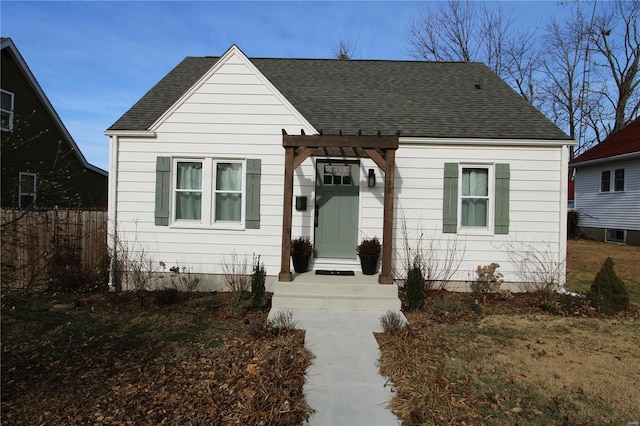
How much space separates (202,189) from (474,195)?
5.74 meters

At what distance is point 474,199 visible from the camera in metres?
8.21

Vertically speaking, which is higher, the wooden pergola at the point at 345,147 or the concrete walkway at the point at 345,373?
the wooden pergola at the point at 345,147

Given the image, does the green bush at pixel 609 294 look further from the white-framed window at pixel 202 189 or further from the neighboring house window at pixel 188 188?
the neighboring house window at pixel 188 188

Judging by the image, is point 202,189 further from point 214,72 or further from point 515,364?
point 515,364

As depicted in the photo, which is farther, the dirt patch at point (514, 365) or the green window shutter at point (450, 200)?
the green window shutter at point (450, 200)

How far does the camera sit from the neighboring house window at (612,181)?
58.7ft

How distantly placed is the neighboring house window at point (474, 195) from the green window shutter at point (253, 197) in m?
→ 4.33

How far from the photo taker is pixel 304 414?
11.2 ft

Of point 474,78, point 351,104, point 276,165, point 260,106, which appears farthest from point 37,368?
point 474,78

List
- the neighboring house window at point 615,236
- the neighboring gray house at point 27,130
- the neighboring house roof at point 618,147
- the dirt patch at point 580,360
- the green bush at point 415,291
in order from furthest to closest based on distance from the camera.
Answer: the neighboring house window at point 615,236
the neighboring house roof at point 618,147
the neighboring gray house at point 27,130
the green bush at point 415,291
the dirt patch at point 580,360

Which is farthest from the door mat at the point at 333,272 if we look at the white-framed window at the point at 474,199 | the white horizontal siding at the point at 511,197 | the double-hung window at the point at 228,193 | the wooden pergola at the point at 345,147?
the white-framed window at the point at 474,199

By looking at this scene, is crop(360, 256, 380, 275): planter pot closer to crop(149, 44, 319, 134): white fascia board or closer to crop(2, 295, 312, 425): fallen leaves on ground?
crop(2, 295, 312, 425): fallen leaves on ground

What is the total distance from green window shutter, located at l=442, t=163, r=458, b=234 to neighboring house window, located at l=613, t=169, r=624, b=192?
580 inches

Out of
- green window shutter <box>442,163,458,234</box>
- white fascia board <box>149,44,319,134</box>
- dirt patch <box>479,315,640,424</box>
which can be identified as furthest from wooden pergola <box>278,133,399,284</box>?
dirt patch <box>479,315,640,424</box>
